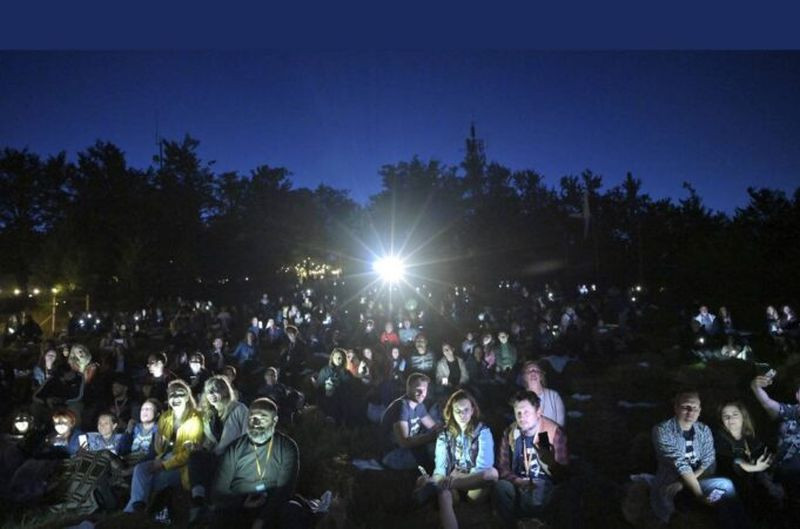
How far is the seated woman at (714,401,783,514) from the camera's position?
174 inches

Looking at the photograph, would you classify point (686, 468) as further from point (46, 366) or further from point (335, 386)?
point (46, 366)

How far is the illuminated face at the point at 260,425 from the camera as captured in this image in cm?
429

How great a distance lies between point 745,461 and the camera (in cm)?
451

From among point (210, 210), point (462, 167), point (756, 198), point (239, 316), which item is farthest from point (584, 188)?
point (239, 316)

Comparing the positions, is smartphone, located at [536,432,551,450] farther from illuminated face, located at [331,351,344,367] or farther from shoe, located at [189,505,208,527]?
illuminated face, located at [331,351,344,367]

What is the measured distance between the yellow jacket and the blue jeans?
68 mm

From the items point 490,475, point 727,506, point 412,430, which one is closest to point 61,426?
point 412,430

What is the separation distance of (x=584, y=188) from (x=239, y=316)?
4134 cm

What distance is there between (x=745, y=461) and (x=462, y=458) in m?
2.58

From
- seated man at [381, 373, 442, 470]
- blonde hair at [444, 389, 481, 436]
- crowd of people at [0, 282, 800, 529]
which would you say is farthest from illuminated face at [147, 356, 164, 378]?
blonde hair at [444, 389, 481, 436]

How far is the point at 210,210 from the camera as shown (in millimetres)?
41938

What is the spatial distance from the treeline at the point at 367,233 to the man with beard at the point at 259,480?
16326 millimetres

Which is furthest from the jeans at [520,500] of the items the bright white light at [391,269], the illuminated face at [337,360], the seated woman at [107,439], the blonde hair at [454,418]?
the bright white light at [391,269]

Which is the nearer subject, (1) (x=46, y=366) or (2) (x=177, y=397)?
(2) (x=177, y=397)
